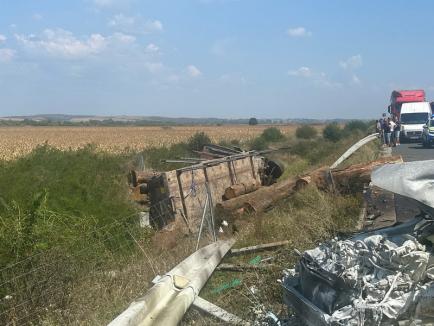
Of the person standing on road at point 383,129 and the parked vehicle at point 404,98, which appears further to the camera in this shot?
the parked vehicle at point 404,98

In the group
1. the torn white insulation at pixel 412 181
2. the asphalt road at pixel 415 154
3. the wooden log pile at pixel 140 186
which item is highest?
the torn white insulation at pixel 412 181

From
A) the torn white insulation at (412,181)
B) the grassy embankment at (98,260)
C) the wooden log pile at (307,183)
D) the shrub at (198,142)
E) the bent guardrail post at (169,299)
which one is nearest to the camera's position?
the bent guardrail post at (169,299)

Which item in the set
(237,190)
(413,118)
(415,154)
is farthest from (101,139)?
(237,190)

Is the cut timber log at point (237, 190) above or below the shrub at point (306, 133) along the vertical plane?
above

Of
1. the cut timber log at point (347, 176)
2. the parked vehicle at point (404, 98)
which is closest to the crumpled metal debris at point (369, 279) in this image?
the cut timber log at point (347, 176)

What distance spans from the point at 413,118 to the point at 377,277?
38591 millimetres

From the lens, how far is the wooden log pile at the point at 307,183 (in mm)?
11600

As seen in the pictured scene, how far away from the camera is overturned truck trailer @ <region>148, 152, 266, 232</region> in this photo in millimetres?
Result: 13320

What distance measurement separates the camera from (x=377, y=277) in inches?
165

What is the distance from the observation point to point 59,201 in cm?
1405

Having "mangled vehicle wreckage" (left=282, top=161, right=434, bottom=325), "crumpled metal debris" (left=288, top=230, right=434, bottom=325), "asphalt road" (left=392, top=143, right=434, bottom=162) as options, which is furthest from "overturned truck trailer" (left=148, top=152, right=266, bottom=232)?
"asphalt road" (left=392, top=143, right=434, bottom=162)

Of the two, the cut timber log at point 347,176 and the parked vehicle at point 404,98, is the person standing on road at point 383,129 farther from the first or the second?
the cut timber log at point 347,176

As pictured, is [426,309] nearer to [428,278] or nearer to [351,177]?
[428,278]

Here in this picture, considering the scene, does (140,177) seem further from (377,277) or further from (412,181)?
(377,277)
